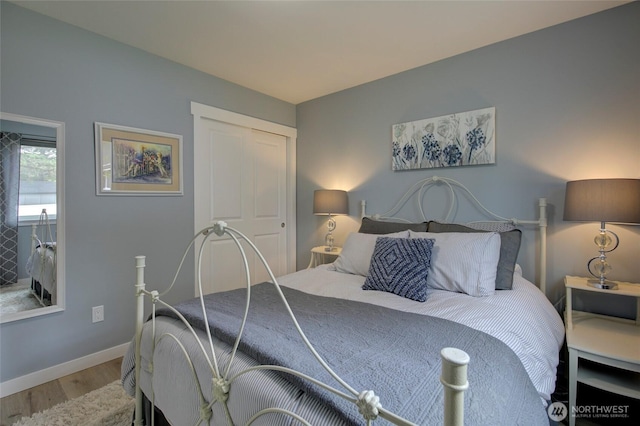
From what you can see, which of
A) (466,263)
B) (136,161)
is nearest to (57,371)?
(136,161)

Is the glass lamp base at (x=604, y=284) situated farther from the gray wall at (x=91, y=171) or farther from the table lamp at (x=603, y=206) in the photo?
the gray wall at (x=91, y=171)

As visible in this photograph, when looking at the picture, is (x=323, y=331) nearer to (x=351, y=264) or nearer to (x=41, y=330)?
(x=351, y=264)

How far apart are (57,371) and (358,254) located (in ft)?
7.30

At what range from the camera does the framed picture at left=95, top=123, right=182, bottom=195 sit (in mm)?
2236

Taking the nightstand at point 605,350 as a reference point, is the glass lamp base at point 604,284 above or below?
above

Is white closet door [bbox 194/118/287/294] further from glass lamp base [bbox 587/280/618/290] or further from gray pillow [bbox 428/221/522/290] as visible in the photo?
glass lamp base [bbox 587/280/618/290]

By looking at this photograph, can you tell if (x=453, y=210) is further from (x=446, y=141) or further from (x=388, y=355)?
(x=388, y=355)

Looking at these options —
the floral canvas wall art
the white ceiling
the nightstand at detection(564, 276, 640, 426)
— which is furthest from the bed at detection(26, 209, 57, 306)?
the nightstand at detection(564, 276, 640, 426)

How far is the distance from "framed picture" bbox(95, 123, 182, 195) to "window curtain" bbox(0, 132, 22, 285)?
425 millimetres

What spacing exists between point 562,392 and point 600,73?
78.5 inches

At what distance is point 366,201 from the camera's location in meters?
3.06

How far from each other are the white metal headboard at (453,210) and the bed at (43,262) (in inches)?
97.2

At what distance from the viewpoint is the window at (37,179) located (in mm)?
1959

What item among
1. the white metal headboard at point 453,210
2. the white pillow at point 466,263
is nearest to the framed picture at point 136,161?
the white metal headboard at point 453,210
